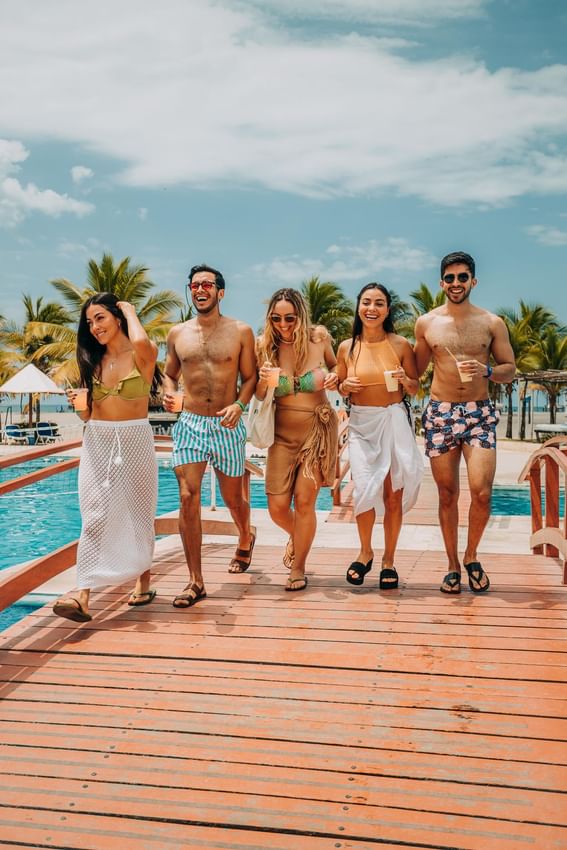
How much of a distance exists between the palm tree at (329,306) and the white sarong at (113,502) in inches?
1253

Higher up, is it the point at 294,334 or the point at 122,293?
the point at 122,293

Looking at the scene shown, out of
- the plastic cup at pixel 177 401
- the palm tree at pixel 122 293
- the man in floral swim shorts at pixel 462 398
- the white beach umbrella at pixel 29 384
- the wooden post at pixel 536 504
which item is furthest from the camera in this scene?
the palm tree at pixel 122 293

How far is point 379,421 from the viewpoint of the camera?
4.91 meters

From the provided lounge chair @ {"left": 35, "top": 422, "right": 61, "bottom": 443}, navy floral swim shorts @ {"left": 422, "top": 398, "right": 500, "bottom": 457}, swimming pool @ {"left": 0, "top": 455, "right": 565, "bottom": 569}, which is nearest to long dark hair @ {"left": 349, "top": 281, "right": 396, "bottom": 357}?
navy floral swim shorts @ {"left": 422, "top": 398, "right": 500, "bottom": 457}

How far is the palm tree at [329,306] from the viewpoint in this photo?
3594 centimetres

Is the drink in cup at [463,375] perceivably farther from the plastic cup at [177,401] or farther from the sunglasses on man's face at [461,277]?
the plastic cup at [177,401]

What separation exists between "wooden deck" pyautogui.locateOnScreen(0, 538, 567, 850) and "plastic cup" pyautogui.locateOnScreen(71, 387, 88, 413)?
124cm

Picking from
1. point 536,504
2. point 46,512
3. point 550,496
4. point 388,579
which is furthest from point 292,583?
point 46,512

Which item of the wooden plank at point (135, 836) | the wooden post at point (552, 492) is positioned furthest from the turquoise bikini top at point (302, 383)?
the wooden plank at point (135, 836)

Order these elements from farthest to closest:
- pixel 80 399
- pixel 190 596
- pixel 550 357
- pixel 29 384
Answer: pixel 550 357 < pixel 29 384 < pixel 190 596 < pixel 80 399

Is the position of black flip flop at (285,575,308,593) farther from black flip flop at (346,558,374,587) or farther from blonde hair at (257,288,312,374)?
blonde hair at (257,288,312,374)

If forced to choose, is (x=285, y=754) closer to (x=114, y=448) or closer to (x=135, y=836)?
(x=135, y=836)

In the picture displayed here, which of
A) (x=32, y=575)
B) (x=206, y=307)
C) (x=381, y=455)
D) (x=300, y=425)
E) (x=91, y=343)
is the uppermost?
(x=206, y=307)

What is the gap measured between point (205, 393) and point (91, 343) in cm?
74
